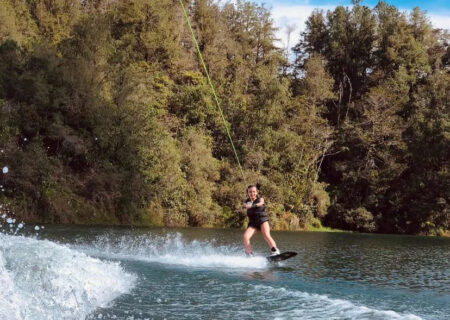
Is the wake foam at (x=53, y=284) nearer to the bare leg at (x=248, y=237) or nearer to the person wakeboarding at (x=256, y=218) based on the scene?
the bare leg at (x=248, y=237)

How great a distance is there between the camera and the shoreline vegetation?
110 ft

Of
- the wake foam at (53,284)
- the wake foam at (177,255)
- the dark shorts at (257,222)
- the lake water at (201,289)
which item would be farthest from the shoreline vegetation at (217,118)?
the wake foam at (53,284)

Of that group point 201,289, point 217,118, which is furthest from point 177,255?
point 217,118

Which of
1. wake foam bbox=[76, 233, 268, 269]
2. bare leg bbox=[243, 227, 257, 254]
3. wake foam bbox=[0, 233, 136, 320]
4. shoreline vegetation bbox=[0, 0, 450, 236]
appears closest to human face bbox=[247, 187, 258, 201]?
bare leg bbox=[243, 227, 257, 254]

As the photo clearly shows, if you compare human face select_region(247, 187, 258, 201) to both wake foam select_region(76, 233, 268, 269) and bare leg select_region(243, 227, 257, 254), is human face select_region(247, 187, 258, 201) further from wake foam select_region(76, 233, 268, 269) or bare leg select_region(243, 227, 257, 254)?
wake foam select_region(76, 233, 268, 269)

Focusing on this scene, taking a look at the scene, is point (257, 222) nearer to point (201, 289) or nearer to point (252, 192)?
point (252, 192)

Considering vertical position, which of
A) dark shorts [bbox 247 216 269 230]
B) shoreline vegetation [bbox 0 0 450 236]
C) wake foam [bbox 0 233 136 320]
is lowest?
wake foam [bbox 0 233 136 320]

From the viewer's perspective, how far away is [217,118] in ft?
144

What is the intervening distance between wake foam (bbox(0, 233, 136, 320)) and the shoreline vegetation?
70.5 feet

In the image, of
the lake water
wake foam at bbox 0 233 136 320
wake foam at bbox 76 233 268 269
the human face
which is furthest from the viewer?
the human face

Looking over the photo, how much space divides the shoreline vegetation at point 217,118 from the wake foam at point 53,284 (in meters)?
21.5

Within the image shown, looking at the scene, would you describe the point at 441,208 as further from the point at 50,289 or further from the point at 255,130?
the point at 50,289

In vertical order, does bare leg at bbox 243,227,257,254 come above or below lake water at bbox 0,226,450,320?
above

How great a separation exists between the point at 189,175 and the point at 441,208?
21.2 meters
